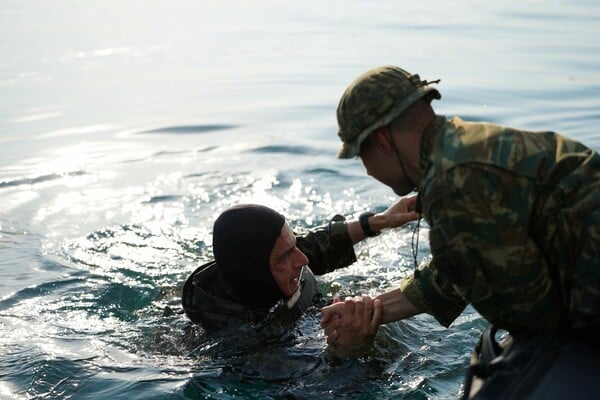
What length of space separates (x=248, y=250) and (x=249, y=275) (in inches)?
5.5

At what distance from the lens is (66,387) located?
228 inches

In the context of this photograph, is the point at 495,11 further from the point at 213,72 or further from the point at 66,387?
the point at 66,387

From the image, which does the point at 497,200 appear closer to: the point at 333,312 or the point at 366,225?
the point at 333,312

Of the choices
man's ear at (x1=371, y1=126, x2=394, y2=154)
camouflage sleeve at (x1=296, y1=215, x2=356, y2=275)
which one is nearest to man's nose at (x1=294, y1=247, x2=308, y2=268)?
camouflage sleeve at (x1=296, y1=215, x2=356, y2=275)

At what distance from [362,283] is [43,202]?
3779 mm

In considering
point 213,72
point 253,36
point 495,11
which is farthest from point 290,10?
point 213,72

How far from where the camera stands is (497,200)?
382 centimetres

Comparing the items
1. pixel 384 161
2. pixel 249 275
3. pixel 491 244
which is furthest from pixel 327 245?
pixel 491 244

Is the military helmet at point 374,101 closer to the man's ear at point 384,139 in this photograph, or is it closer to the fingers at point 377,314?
the man's ear at point 384,139

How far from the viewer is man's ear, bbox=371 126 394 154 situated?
409 cm

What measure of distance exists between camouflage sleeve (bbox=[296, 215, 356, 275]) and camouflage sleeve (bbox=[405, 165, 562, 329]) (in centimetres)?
240

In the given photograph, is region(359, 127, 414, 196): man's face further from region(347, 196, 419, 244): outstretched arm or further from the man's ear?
region(347, 196, 419, 244): outstretched arm

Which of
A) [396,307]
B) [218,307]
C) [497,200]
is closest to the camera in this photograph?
[497,200]

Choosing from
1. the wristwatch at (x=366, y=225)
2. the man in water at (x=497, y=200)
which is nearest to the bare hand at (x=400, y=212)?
the wristwatch at (x=366, y=225)
